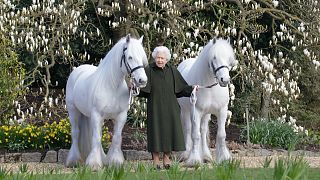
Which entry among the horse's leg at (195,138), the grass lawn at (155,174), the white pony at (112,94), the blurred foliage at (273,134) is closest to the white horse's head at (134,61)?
the white pony at (112,94)

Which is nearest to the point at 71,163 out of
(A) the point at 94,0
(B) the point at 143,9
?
(B) the point at 143,9

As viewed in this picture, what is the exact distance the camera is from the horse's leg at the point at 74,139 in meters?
8.52

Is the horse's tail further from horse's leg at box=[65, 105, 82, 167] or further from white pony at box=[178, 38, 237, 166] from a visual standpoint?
white pony at box=[178, 38, 237, 166]

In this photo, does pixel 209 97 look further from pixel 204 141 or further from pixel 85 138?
pixel 85 138

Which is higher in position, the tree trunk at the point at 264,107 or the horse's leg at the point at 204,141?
the tree trunk at the point at 264,107

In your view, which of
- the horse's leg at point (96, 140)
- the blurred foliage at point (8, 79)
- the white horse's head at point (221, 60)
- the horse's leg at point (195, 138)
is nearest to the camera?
the white horse's head at point (221, 60)

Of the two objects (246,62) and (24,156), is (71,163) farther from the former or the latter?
(246,62)

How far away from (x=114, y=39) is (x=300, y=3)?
3.80m

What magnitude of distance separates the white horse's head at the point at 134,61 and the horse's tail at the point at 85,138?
1.39 metres

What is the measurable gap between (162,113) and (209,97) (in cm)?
75

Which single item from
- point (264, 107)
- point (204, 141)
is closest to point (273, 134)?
point (264, 107)

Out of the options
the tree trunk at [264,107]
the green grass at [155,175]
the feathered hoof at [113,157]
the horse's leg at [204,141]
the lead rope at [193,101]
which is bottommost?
the green grass at [155,175]

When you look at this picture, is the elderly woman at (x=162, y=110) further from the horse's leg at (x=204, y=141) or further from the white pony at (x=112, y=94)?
the horse's leg at (x=204, y=141)

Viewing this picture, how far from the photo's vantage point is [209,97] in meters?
8.06
